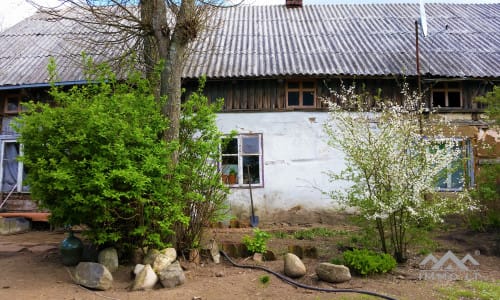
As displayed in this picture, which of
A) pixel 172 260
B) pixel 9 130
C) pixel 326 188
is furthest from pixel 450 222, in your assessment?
pixel 9 130

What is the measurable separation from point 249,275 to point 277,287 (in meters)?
0.65

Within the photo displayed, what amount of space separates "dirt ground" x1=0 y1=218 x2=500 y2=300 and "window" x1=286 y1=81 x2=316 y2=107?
4.82m

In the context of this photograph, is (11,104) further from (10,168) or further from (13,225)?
(13,225)

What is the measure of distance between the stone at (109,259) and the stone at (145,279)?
60cm

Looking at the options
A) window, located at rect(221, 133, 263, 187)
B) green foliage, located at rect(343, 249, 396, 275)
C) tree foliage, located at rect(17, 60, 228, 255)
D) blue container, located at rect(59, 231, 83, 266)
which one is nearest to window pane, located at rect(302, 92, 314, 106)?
window, located at rect(221, 133, 263, 187)

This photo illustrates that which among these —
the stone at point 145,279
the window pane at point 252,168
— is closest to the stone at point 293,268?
the stone at point 145,279

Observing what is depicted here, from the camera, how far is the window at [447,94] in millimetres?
10766

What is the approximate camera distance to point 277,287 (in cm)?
520

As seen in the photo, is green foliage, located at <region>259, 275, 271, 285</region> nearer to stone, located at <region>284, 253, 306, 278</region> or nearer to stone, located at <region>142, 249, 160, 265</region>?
stone, located at <region>284, 253, 306, 278</region>

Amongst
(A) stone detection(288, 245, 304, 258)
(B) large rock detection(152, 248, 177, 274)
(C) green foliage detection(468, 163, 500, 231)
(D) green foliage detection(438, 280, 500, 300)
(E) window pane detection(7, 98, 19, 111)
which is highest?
(E) window pane detection(7, 98, 19, 111)

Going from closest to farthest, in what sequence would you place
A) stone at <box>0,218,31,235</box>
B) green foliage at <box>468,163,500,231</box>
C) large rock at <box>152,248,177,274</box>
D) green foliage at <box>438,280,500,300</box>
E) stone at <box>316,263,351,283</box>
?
green foliage at <box>438,280,500,300</box> < stone at <box>316,263,351,283</box> < large rock at <box>152,248,177,274</box> < green foliage at <box>468,163,500,231</box> < stone at <box>0,218,31,235</box>

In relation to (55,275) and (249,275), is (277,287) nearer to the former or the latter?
(249,275)

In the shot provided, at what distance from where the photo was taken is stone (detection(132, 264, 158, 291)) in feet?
17.0

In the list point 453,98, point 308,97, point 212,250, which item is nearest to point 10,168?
point 212,250
